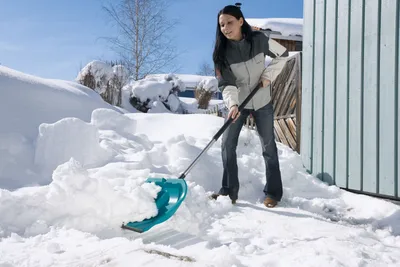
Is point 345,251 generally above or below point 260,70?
below

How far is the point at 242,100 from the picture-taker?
2791mm

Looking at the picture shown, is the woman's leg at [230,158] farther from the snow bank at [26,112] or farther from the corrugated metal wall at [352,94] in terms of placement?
the snow bank at [26,112]

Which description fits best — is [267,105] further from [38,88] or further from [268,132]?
[38,88]

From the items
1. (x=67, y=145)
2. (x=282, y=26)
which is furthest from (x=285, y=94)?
(x=282, y=26)

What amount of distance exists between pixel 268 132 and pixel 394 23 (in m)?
1.29

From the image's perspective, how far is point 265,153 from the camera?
2.78 meters

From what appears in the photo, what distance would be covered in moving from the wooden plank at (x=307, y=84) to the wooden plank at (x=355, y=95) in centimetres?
51

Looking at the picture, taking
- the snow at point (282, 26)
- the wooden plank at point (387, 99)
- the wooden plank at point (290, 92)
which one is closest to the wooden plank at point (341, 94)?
the wooden plank at point (387, 99)

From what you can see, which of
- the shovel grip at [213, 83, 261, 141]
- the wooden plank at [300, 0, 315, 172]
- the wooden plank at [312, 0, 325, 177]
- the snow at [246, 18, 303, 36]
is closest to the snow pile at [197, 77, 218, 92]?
the snow at [246, 18, 303, 36]

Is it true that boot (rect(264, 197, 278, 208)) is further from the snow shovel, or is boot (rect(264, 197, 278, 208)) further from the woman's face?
the woman's face

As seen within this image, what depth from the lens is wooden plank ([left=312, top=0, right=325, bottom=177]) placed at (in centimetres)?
336

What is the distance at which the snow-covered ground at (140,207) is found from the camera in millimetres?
1601

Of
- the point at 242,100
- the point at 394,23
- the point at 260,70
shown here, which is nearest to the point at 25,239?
the point at 242,100

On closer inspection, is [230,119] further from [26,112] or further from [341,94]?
[26,112]
